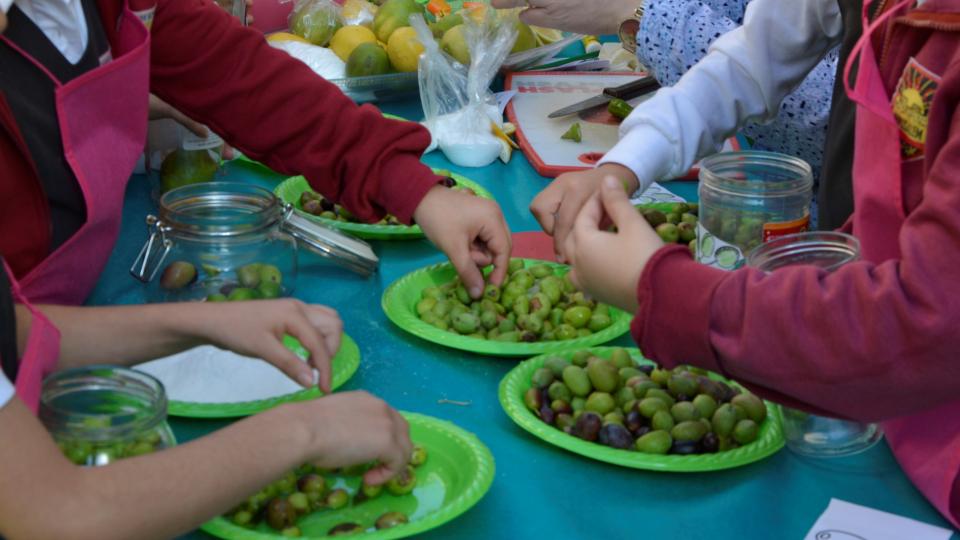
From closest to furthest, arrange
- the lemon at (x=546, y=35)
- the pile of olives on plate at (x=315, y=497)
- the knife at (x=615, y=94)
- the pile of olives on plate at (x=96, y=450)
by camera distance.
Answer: the pile of olives on plate at (x=96, y=450) < the pile of olives on plate at (x=315, y=497) < the knife at (x=615, y=94) < the lemon at (x=546, y=35)

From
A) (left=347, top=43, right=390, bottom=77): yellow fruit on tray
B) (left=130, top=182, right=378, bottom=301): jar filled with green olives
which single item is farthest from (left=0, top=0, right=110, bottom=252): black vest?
(left=347, top=43, right=390, bottom=77): yellow fruit on tray

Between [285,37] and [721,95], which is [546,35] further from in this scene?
[721,95]

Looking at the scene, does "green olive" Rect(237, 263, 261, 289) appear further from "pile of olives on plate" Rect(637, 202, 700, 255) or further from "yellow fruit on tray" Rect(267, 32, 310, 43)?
"yellow fruit on tray" Rect(267, 32, 310, 43)

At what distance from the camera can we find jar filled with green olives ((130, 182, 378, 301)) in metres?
1.40

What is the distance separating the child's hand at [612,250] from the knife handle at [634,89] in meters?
1.13

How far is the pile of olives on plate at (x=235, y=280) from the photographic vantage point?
4.63 ft

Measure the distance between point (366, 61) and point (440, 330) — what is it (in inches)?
43.3

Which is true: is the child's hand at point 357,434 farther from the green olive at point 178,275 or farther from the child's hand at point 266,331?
the green olive at point 178,275

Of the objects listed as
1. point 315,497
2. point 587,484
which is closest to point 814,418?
point 587,484

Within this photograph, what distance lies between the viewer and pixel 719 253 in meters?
1.36

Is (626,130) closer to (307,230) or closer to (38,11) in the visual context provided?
(307,230)

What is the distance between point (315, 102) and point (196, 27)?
0.63 feet

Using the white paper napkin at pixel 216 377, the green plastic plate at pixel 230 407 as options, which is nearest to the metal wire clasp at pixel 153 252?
the white paper napkin at pixel 216 377

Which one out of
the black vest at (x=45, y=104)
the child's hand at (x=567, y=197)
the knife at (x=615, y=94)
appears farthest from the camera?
the knife at (x=615, y=94)
